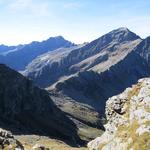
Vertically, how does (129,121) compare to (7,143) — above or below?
above

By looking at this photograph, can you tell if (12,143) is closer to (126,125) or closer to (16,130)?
(126,125)

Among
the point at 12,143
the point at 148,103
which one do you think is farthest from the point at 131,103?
the point at 12,143

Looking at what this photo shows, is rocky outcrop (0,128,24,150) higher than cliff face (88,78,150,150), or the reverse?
cliff face (88,78,150,150)

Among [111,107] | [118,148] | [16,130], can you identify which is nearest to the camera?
[118,148]

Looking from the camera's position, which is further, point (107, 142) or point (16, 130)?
point (16, 130)

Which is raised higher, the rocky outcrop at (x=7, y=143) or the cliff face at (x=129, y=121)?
the cliff face at (x=129, y=121)

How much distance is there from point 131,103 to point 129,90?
4193 millimetres

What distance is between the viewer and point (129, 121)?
4722 cm

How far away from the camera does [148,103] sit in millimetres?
46906

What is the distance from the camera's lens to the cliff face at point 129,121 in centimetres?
4094

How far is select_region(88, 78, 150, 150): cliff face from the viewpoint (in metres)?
40.9

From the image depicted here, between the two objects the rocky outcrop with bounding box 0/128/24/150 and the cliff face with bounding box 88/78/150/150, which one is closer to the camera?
the cliff face with bounding box 88/78/150/150

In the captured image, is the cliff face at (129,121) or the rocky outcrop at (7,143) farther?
the rocky outcrop at (7,143)

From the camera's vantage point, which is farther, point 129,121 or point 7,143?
point 129,121
